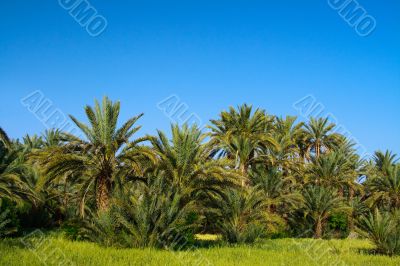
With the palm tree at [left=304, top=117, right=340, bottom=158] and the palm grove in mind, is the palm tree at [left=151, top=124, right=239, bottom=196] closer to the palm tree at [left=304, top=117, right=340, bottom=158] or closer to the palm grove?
the palm grove

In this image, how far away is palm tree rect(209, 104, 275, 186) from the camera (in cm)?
2767

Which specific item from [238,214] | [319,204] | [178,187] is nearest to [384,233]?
[238,214]

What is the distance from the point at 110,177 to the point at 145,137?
2353mm

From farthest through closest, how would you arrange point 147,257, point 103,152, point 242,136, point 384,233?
1. point 242,136
2. point 103,152
3. point 384,233
4. point 147,257

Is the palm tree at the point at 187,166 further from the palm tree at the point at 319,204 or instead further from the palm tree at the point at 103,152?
the palm tree at the point at 319,204

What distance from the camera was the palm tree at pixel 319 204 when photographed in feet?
94.6

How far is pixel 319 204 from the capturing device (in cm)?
2906

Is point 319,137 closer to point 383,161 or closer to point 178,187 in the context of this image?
point 383,161

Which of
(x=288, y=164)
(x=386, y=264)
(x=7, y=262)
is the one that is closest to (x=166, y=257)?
(x=7, y=262)

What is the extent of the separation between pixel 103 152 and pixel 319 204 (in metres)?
16.8

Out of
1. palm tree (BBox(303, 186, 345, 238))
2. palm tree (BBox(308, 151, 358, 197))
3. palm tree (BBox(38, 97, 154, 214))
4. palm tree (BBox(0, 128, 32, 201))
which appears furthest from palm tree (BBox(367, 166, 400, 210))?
palm tree (BBox(0, 128, 32, 201))

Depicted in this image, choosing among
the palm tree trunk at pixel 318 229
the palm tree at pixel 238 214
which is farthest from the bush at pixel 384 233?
the palm tree trunk at pixel 318 229

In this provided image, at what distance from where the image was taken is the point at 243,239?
18.7m

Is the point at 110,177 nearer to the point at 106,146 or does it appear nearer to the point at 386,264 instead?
the point at 106,146
